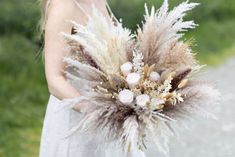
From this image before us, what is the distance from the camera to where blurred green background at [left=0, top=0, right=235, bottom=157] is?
827 cm

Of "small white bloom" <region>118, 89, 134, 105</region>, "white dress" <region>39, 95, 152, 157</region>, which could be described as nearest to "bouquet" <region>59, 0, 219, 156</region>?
"small white bloom" <region>118, 89, 134, 105</region>

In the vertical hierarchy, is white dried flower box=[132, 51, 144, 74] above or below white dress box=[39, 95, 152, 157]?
above

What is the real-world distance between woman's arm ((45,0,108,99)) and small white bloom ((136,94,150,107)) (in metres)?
0.30

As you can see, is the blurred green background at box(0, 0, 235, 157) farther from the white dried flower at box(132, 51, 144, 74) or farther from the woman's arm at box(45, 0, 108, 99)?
the white dried flower at box(132, 51, 144, 74)

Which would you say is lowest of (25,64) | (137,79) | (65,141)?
(65,141)

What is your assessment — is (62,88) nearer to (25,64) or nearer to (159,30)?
(159,30)

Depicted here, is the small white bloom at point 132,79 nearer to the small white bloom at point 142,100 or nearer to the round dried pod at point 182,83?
the small white bloom at point 142,100

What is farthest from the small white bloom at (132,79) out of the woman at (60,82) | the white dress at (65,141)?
the white dress at (65,141)

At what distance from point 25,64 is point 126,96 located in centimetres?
675

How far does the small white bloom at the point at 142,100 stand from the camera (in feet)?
11.5

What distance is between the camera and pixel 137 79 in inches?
140

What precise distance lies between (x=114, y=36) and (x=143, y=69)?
0.60ft

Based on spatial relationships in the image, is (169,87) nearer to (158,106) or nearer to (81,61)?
(158,106)

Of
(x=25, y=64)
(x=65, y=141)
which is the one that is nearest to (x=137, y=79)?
A: (x=65, y=141)
